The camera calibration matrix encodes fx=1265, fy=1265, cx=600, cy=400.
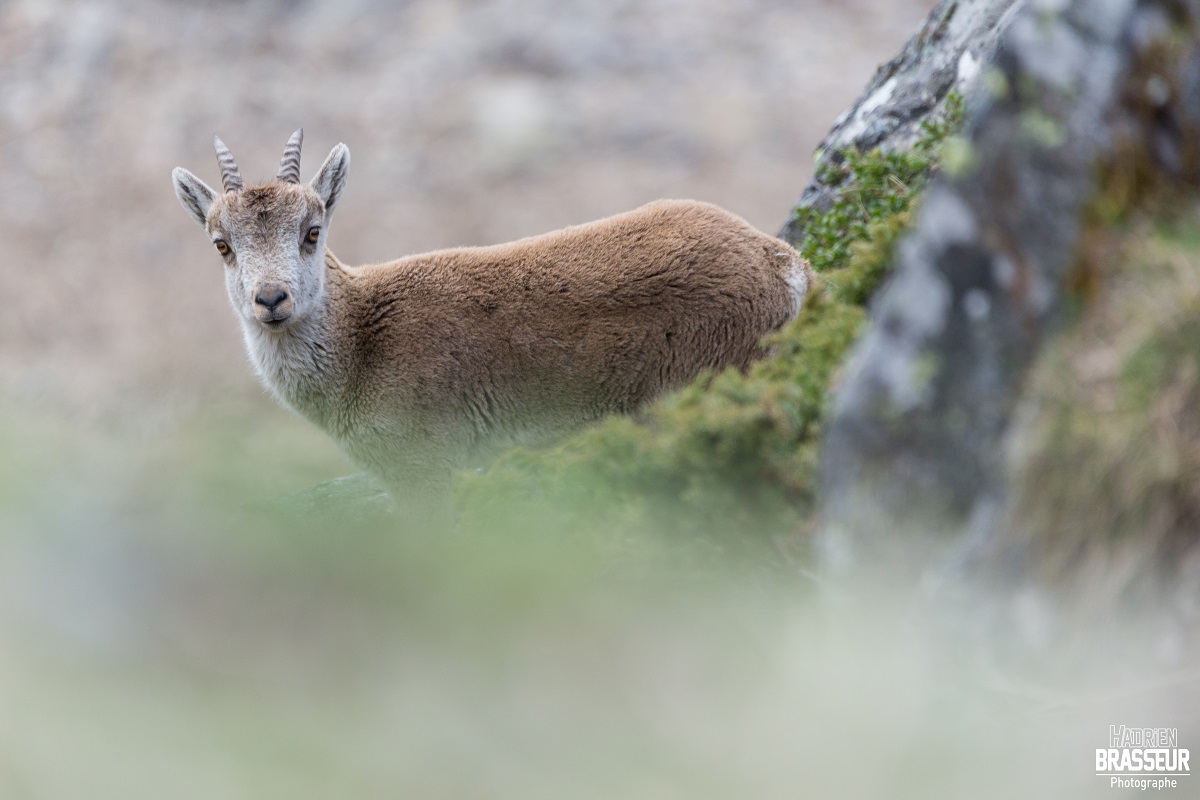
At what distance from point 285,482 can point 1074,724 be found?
863 centimetres

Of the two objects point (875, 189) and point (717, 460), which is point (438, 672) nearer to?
point (717, 460)

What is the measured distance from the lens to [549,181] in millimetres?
32312

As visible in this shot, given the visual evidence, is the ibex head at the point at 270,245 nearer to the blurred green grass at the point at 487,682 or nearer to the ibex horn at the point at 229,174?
the ibex horn at the point at 229,174

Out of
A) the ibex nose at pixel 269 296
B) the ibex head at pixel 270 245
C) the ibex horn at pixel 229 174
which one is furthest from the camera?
the ibex horn at pixel 229 174

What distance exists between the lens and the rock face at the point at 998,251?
445 centimetres

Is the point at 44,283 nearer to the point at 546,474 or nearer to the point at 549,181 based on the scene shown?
the point at 549,181

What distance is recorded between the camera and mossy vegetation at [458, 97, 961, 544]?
17.9ft

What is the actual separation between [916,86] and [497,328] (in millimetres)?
4455

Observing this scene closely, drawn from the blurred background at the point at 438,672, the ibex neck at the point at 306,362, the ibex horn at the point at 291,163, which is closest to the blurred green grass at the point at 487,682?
the blurred background at the point at 438,672

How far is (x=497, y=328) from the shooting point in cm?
906

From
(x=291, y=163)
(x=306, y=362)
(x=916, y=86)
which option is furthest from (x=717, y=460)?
(x=916, y=86)

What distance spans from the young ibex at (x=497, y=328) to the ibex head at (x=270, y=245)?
0.01m

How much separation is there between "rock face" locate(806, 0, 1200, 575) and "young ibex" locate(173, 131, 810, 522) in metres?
4.19

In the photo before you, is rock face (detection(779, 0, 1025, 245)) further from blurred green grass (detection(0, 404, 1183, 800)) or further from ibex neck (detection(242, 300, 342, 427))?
blurred green grass (detection(0, 404, 1183, 800))
